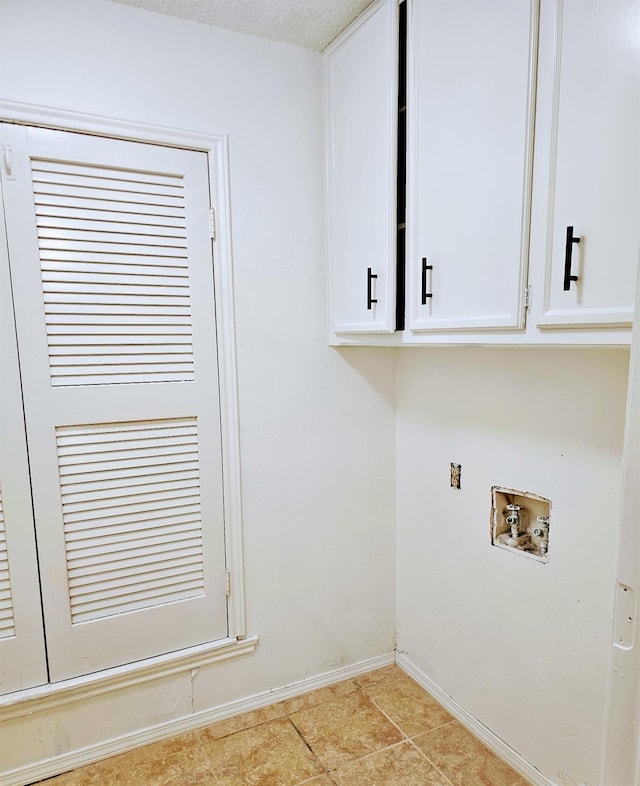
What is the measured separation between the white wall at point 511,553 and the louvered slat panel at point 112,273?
0.96 metres

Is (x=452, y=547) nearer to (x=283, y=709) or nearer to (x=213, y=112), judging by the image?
(x=283, y=709)

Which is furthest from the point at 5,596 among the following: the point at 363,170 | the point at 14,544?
the point at 363,170

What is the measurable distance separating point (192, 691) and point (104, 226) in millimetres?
1666

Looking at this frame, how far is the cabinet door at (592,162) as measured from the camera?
938 millimetres

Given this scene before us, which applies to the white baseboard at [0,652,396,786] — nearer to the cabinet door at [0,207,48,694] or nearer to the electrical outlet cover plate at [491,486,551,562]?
the cabinet door at [0,207,48,694]

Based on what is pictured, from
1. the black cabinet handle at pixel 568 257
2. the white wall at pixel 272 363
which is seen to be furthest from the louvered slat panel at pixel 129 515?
the black cabinet handle at pixel 568 257

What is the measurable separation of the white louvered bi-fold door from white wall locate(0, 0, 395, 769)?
144mm

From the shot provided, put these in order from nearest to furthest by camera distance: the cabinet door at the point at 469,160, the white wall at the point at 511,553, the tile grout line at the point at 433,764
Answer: the cabinet door at the point at 469,160
the white wall at the point at 511,553
the tile grout line at the point at 433,764

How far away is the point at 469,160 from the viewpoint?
4.19 ft

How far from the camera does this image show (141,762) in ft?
5.51

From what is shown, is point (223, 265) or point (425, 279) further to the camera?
point (223, 265)

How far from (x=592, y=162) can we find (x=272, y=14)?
3.84 ft

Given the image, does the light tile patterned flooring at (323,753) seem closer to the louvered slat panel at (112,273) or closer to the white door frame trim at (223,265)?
the white door frame trim at (223,265)

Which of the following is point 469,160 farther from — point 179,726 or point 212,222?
point 179,726
